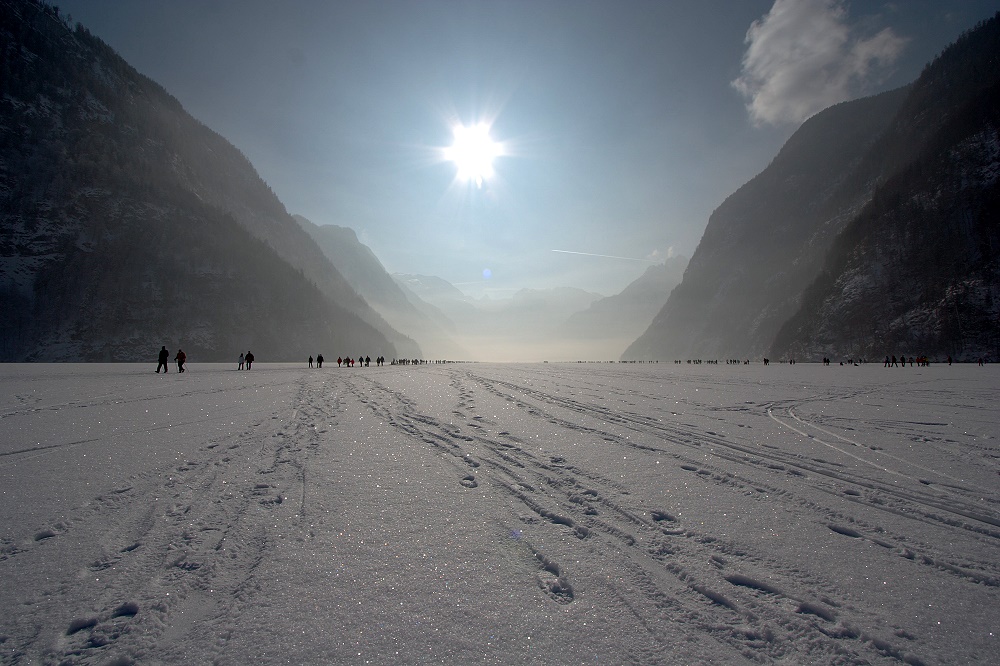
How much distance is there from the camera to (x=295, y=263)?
16450cm

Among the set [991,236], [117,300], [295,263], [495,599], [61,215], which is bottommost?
[495,599]

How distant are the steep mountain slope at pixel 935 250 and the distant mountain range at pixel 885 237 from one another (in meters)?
0.21

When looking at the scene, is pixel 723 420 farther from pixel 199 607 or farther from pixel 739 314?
pixel 739 314

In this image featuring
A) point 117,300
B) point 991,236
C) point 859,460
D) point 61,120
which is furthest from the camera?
point 61,120

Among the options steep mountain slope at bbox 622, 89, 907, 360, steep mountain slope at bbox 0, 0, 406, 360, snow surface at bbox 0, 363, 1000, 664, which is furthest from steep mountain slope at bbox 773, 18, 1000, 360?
steep mountain slope at bbox 0, 0, 406, 360

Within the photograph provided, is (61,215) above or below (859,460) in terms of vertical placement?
above

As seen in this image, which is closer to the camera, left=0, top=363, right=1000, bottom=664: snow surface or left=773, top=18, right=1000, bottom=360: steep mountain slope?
left=0, top=363, right=1000, bottom=664: snow surface

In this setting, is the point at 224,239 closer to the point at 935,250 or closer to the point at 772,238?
the point at 935,250

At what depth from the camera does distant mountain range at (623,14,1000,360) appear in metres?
67.4

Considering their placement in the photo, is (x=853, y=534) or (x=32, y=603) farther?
(x=853, y=534)

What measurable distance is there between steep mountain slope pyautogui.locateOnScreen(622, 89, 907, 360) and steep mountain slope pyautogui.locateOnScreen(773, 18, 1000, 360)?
30064mm

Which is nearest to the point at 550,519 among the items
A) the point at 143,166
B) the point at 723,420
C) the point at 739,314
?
the point at 723,420

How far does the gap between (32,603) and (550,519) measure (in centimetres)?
340

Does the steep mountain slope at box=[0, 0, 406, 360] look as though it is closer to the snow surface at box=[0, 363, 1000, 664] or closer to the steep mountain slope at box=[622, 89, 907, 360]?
the snow surface at box=[0, 363, 1000, 664]
